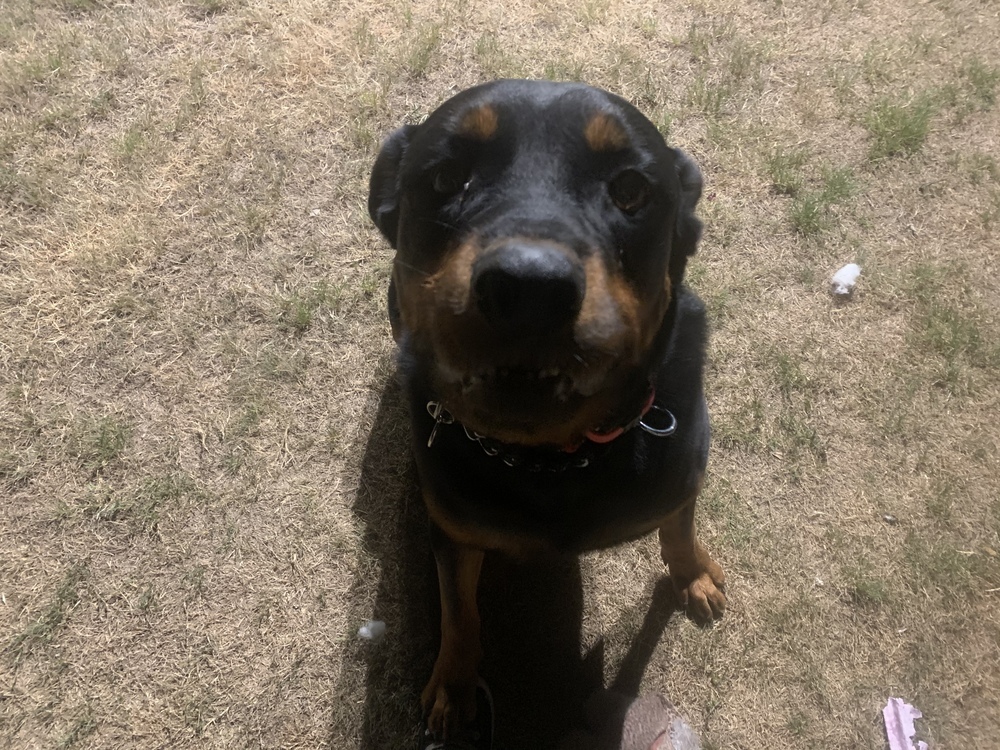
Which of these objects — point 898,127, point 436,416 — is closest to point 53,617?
point 436,416

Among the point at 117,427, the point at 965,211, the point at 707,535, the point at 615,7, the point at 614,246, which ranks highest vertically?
the point at 614,246

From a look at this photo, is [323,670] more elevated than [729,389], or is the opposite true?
[729,389]

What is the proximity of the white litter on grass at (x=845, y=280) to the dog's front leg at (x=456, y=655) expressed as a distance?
1.73 m

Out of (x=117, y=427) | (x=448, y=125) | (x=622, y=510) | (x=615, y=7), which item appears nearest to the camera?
(x=448, y=125)

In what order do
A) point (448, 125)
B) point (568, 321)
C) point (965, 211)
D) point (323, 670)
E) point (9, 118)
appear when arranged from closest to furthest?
point (568, 321) → point (448, 125) → point (323, 670) → point (965, 211) → point (9, 118)

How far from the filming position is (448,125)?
4.74 ft

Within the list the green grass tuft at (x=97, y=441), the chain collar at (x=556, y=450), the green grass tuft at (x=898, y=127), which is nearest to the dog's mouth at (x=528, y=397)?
the chain collar at (x=556, y=450)

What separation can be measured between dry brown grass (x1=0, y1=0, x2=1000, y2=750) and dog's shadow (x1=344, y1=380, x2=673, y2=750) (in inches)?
0.5

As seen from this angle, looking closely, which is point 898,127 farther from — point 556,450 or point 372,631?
point 372,631

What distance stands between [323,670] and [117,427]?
114cm

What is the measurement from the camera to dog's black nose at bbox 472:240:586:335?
3.54 feet

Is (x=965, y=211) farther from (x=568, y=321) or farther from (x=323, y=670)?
(x=323, y=670)

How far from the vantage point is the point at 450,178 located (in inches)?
57.1

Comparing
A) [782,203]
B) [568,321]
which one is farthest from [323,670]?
[782,203]
